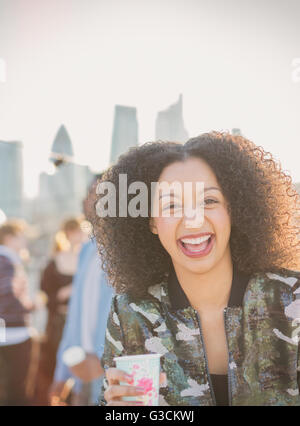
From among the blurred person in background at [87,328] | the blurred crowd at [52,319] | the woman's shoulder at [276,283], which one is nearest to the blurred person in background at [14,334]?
the blurred crowd at [52,319]

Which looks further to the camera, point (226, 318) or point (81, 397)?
point (81, 397)

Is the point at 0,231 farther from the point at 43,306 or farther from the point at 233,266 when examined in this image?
the point at 233,266

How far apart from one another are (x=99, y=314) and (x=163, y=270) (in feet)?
2.02

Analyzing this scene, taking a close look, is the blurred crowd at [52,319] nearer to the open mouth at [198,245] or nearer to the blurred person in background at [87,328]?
the blurred person in background at [87,328]

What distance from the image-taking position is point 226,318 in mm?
1397

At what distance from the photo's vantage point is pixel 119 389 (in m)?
1.18

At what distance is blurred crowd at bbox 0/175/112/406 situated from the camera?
2154 mm

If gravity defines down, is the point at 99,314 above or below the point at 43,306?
above

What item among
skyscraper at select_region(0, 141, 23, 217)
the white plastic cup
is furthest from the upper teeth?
skyscraper at select_region(0, 141, 23, 217)

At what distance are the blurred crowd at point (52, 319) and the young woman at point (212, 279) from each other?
1.75ft

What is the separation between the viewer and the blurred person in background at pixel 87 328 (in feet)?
6.92

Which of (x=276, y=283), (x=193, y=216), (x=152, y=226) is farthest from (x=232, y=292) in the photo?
(x=152, y=226)
